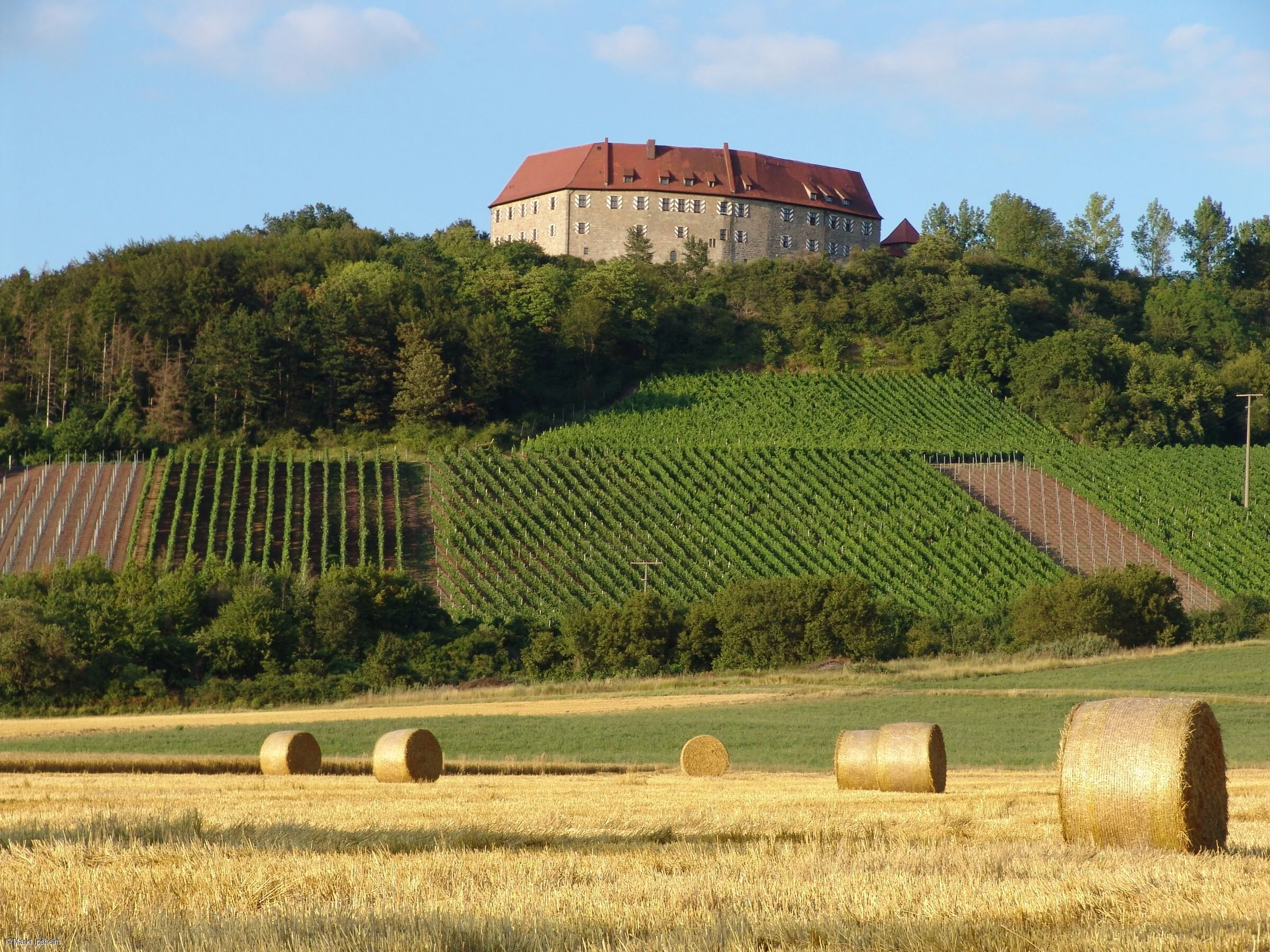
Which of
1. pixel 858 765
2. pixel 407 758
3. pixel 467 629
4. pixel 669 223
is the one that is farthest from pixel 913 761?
pixel 669 223

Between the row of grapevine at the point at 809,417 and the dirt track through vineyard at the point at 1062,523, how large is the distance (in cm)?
274

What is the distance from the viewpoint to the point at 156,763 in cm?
2019

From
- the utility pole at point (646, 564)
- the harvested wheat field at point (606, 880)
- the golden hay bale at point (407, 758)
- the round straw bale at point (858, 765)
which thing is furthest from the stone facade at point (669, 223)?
the harvested wheat field at point (606, 880)

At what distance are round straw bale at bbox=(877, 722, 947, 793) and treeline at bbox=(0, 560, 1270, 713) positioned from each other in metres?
22.3

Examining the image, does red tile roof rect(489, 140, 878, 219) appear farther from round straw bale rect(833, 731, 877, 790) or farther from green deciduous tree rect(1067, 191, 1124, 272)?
round straw bale rect(833, 731, 877, 790)

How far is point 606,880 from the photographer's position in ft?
25.9

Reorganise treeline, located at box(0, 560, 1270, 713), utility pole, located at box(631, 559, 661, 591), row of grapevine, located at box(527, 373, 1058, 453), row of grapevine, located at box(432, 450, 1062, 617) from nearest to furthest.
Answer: treeline, located at box(0, 560, 1270, 713), row of grapevine, located at box(432, 450, 1062, 617), utility pole, located at box(631, 559, 661, 591), row of grapevine, located at box(527, 373, 1058, 453)

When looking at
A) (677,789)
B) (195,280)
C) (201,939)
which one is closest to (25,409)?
(195,280)

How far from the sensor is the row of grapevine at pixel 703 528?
51.8 m

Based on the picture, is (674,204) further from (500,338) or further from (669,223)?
(500,338)

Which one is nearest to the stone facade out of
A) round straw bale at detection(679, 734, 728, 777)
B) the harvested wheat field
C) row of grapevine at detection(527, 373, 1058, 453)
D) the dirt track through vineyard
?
row of grapevine at detection(527, 373, 1058, 453)

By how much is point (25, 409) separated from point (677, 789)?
60772 mm

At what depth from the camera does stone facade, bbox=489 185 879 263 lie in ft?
365

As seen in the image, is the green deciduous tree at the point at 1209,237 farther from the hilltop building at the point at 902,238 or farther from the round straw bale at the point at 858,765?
the round straw bale at the point at 858,765
